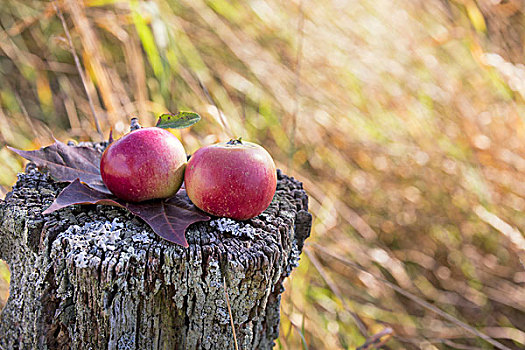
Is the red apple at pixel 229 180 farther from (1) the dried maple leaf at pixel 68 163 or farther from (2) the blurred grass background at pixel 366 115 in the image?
(2) the blurred grass background at pixel 366 115

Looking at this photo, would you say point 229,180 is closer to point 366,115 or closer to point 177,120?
point 177,120

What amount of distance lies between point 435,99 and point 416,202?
1.64 ft

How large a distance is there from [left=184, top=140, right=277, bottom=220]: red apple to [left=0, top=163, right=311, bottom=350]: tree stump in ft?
0.12

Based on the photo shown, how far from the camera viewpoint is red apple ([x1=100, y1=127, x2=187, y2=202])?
102 cm

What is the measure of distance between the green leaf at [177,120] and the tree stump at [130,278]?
236 mm

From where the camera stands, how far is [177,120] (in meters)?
1.14

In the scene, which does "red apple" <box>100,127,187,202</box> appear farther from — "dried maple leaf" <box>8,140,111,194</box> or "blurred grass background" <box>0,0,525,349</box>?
"blurred grass background" <box>0,0,525,349</box>

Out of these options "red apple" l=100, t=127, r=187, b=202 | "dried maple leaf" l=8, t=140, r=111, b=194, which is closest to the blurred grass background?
"dried maple leaf" l=8, t=140, r=111, b=194

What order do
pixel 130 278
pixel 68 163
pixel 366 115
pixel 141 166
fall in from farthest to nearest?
pixel 366 115
pixel 68 163
pixel 141 166
pixel 130 278

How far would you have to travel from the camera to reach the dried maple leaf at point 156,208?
36.6 inches

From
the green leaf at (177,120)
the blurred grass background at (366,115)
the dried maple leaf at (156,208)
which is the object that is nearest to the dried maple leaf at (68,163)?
→ the dried maple leaf at (156,208)

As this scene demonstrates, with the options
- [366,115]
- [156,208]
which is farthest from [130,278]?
[366,115]

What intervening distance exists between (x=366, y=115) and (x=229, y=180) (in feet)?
4.97

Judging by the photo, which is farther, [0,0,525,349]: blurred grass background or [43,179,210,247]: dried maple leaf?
[0,0,525,349]: blurred grass background
